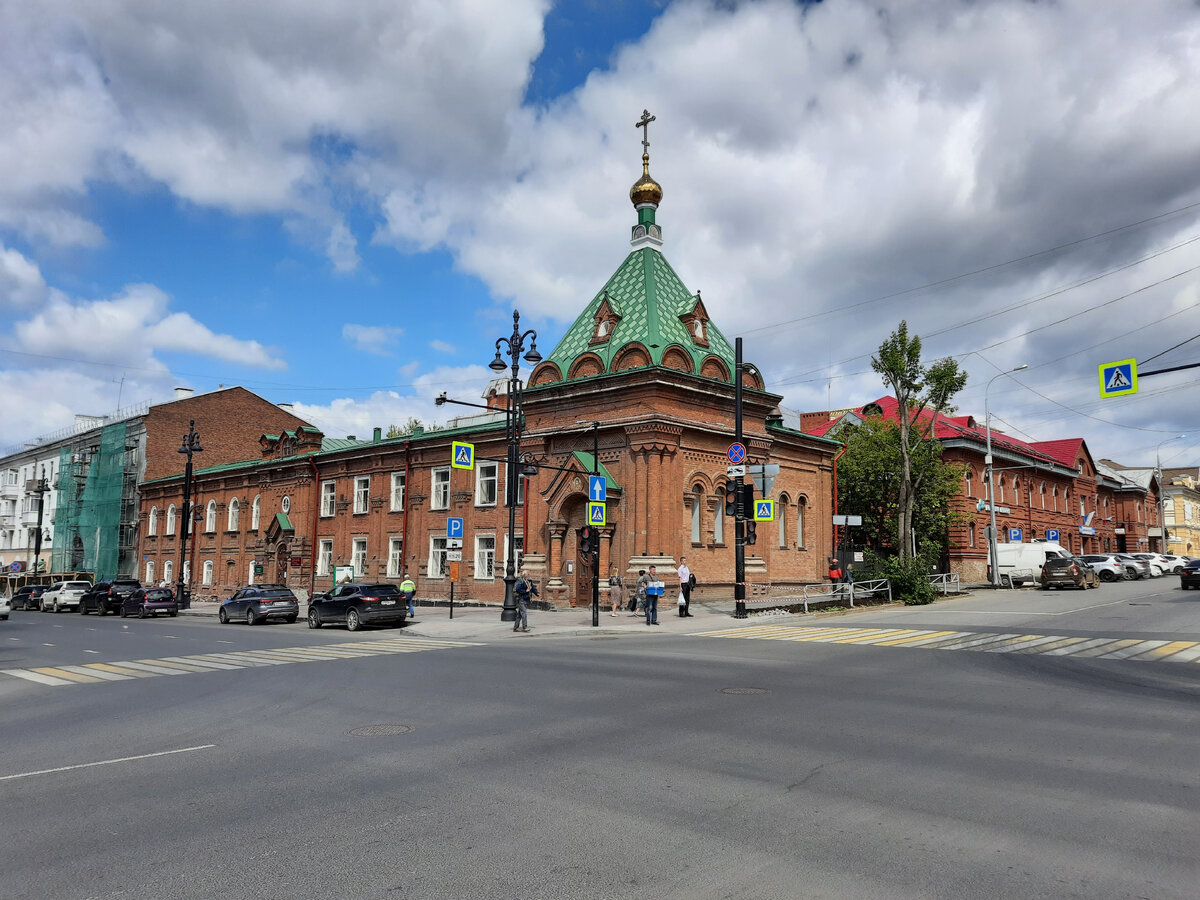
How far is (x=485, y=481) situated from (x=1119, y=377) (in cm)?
2530

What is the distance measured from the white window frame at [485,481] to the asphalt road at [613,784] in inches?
889

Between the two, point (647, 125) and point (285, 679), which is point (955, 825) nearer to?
point (285, 679)

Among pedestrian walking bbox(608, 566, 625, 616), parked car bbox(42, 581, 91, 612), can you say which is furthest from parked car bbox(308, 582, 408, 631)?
parked car bbox(42, 581, 91, 612)

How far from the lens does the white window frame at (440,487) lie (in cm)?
3775

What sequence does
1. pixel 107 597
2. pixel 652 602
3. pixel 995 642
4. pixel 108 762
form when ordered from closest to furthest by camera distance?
pixel 108 762, pixel 995 642, pixel 652 602, pixel 107 597

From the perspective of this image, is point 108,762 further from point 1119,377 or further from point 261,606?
point 261,606

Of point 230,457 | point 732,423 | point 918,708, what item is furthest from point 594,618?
point 230,457

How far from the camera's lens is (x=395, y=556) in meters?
39.5

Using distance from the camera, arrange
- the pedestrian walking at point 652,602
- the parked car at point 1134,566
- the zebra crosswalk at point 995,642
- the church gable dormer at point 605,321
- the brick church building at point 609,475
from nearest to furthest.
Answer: the zebra crosswalk at point 995,642 → the pedestrian walking at point 652,602 → the brick church building at point 609,475 → the church gable dormer at point 605,321 → the parked car at point 1134,566

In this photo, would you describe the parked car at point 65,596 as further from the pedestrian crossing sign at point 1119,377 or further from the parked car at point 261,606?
the pedestrian crossing sign at point 1119,377

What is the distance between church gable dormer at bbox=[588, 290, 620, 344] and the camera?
3184cm

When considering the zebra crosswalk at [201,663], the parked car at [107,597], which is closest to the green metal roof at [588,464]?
the zebra crosswalk at [201,663]

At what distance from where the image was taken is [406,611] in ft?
87.4

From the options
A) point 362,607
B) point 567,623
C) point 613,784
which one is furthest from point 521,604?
point 613,784
